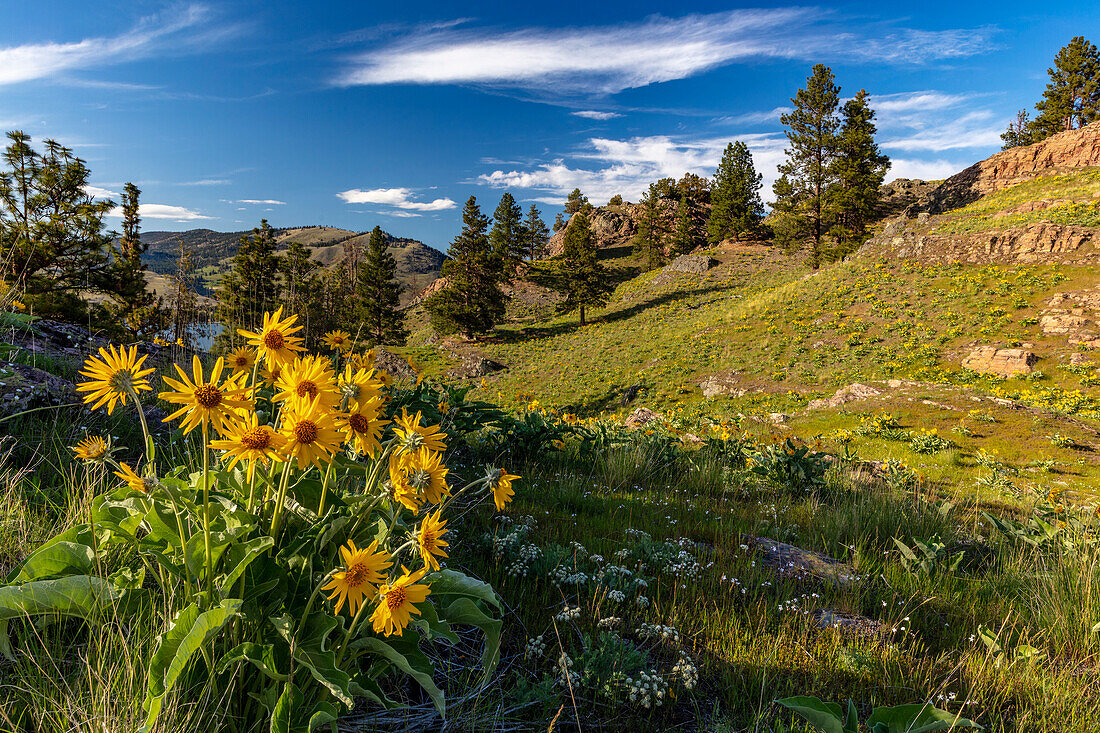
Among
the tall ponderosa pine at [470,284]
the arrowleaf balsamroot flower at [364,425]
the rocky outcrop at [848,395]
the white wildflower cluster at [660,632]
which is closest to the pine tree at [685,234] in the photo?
the tall ponderosa pine at [470,284]

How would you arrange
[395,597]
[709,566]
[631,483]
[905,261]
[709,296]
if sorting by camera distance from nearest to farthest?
[395,597] < [709,566] < [631,483] < [905,261] < [709,296]

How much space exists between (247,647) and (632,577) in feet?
6.26

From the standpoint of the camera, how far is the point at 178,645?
4.26 ft

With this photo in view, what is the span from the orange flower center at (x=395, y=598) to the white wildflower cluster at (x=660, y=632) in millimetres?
1338

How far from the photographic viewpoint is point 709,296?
3422cm

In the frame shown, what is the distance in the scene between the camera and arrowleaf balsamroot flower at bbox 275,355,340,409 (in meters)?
1.30

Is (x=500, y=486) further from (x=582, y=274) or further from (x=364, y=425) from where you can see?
(x=582, y=274)

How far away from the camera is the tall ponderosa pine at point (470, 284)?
3600cm

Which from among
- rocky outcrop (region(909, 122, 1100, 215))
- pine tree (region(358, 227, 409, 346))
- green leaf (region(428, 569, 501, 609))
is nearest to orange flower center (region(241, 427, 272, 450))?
green leaf (region(428, 569, 501, 609))

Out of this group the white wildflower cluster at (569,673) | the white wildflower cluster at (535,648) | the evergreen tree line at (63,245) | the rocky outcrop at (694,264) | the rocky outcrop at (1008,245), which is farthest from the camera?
the rocky outcrop at (694,264)

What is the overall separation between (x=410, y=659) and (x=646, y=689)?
3.01ft

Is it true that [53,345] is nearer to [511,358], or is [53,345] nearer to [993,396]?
[993,396]

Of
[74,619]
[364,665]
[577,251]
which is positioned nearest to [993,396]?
[364,665]

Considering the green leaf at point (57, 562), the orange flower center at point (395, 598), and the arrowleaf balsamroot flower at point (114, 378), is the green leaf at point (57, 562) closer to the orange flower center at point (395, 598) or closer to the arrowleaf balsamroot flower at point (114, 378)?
the arrowleaf balsamroot flower at point (114, 378)
